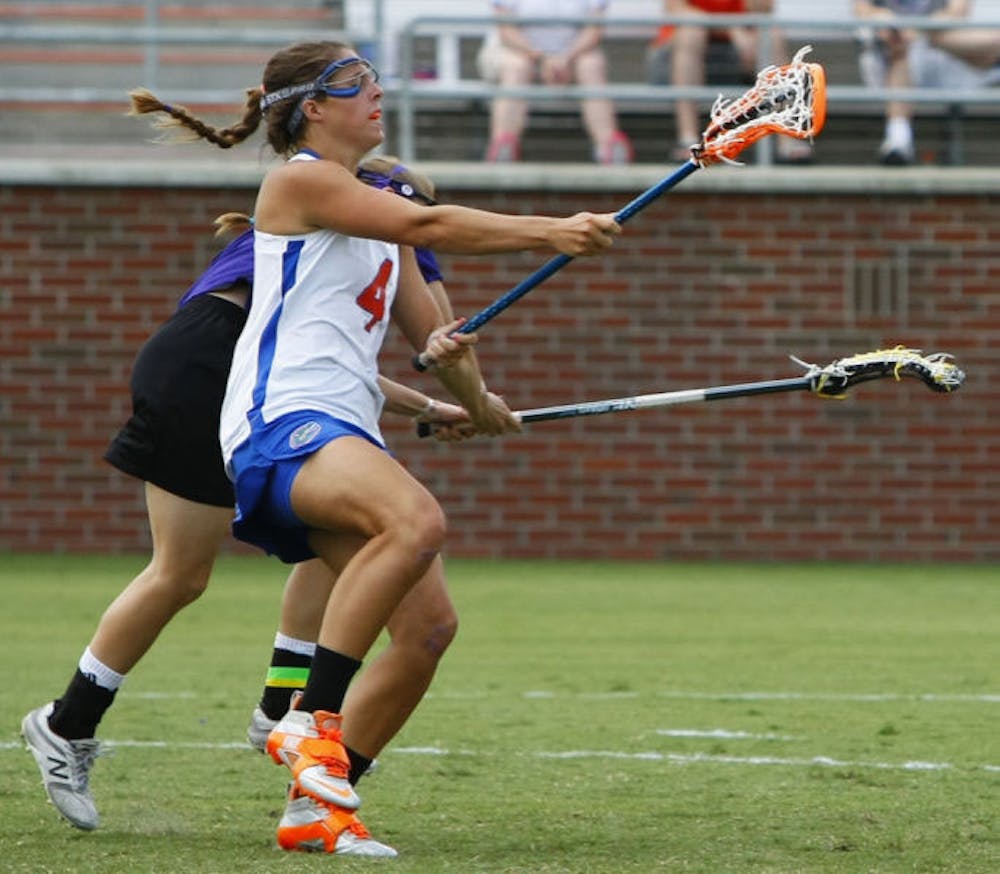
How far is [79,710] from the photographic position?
585 cm

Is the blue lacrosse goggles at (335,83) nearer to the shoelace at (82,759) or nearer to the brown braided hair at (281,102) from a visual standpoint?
the brown braided hair at (281,102)

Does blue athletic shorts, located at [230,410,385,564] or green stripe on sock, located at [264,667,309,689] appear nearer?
blue athletic shorts, located at [230,410,385,564]

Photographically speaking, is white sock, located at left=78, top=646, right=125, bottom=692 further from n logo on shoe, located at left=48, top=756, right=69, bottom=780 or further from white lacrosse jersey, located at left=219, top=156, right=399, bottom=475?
white lacrosse jersey, located at left=219, top=156, right=399, bottom=475

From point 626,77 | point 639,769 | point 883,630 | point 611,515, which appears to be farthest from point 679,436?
point 639,769

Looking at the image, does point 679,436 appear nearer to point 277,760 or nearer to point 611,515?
point 611,515

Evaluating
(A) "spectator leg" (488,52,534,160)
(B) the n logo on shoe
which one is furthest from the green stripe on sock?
(A) "spectator leg" (488,52,534,160)

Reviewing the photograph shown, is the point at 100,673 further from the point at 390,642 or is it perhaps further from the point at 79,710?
the point at 390,642

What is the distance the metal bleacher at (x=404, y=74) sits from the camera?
14859mm

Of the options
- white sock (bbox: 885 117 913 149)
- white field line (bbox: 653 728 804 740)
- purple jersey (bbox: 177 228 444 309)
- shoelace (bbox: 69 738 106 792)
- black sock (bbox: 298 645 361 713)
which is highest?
purple jersey (bbox: 177 228 444 309)

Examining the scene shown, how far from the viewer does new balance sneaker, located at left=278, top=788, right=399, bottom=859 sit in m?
5.13

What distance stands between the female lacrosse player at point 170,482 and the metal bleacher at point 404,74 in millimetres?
8735

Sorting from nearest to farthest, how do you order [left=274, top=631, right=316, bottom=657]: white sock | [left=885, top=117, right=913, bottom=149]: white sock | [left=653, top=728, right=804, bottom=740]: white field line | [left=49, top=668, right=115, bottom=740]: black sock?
[left=49, top=668, right=115, bottom=740]: black sock < [left=274, top=631, right=316, bottom=657]: white sock < [left=653, top=728, right=804, bottom=740]: white field line < [left=885, top=117, right=913, bottom=149]: white sock

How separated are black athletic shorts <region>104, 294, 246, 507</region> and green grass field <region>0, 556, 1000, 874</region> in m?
0.91

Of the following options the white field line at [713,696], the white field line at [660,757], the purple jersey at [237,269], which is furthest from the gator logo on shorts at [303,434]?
the white field line at [713,696]
